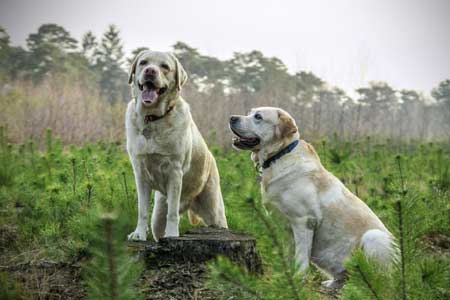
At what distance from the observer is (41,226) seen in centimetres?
454

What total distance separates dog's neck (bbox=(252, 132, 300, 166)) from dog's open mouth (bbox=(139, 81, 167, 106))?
0.97m

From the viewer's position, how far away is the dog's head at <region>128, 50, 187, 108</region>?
3.67m

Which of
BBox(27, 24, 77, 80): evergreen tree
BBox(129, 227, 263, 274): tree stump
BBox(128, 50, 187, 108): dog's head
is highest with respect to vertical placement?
BBox(27, 24, 77, 80): evergreen tree

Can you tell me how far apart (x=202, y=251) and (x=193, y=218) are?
1.70 metres

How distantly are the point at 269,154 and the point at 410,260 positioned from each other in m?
2.47

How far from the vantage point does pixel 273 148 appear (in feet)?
13.2

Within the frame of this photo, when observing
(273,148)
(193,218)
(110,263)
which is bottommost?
(193,218)

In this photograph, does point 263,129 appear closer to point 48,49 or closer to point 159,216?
point 159,216

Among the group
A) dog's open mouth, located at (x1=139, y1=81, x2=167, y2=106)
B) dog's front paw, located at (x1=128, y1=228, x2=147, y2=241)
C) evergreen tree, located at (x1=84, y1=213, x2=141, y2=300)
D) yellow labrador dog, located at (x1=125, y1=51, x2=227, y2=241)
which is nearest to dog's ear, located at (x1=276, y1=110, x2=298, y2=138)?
yellow labrador dog, located at (x1=125, y1=51, x2=227, y2=241)

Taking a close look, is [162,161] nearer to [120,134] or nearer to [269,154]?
[269,154]

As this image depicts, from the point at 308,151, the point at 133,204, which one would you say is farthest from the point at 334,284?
the point at 133,204

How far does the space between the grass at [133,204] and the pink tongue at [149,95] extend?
2.77 feet

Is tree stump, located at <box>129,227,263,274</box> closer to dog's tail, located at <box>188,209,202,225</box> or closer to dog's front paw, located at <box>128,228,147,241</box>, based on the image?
dog's front paw, located at <box>128,228,147,241</box>

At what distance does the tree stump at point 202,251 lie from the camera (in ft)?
9.57
